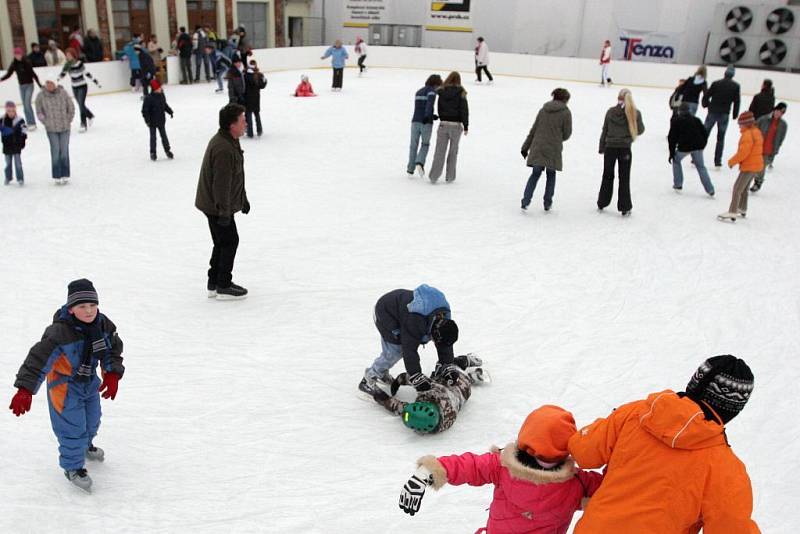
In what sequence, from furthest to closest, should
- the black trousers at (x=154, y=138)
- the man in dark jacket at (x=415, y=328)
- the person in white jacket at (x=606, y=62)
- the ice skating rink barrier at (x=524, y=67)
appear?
the person in white jacket at (x=606, y=62) → the ice skating rink barrier at (x=524, y=67) → the black trousers at (x=154, y=138) → the man in dark jacket at (x=415, y=328)

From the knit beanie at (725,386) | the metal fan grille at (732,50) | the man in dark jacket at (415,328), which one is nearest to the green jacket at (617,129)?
the man in dark jacket at (415,328)

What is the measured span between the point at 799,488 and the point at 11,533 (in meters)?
3.99

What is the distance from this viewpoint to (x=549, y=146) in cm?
815

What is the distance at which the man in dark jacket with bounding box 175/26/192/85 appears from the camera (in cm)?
1788

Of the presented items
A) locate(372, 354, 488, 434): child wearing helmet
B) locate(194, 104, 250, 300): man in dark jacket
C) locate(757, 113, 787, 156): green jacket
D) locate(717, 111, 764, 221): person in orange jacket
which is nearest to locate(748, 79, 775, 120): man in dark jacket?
locate(757, 113, 787, 156): green jacket

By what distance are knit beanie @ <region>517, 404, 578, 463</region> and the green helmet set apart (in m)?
1.70

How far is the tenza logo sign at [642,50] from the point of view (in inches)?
1052

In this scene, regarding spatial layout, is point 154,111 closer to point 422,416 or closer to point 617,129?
point 617,129

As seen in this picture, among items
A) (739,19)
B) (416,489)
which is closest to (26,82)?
(416,489)

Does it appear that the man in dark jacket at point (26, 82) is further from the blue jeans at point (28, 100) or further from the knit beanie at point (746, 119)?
the knit beanie at point (746, 119)

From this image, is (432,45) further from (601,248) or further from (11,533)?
(11,533)

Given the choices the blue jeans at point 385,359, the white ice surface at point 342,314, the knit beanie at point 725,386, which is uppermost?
the knit beanie at point 725,386

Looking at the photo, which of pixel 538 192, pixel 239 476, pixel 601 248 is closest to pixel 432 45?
pixel 538 192

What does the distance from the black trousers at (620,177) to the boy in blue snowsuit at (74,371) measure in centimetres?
642
